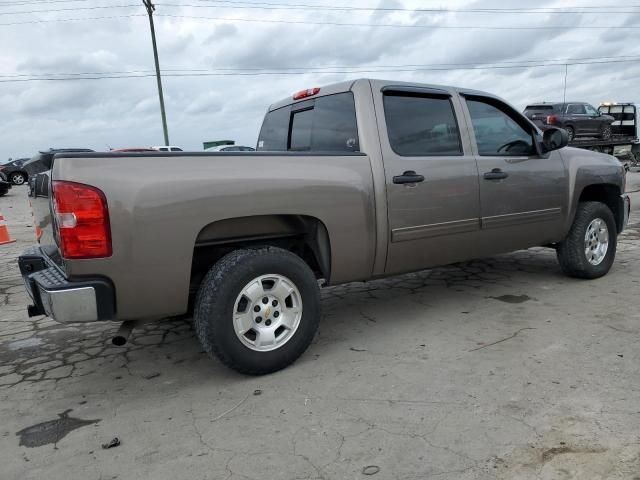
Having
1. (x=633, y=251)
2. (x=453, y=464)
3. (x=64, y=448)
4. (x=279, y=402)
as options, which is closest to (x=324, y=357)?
(x=279, y=402)

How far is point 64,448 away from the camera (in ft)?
8.30

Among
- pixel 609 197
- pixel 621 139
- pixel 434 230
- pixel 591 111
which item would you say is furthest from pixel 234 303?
pixel 621 139

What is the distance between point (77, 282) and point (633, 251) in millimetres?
6573

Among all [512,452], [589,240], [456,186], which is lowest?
[512,452]

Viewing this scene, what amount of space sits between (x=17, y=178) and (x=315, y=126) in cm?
2654

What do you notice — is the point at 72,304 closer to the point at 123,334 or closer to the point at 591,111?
the point at 123,334

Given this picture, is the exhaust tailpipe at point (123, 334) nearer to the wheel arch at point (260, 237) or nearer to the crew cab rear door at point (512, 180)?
the wheel arch at point (260, 237)

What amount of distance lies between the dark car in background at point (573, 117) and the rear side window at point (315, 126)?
16.4 meters

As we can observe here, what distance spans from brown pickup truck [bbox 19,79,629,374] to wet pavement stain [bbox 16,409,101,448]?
23.4 inches

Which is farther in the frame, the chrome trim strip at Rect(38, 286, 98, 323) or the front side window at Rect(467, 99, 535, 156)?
the front side window at Rect(467, 99, 535, 156)

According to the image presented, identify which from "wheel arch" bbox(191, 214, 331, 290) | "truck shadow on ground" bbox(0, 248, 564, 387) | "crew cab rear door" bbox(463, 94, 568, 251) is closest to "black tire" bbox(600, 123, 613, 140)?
"truck shadow on ground" bbox(0, 248, 564, 387)

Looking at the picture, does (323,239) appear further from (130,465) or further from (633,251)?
(633,251)

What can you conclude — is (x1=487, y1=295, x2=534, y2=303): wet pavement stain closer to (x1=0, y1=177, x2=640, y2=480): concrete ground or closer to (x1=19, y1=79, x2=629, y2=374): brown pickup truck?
(x1=0, y1=177, x2=640, y2=480): concrete ground

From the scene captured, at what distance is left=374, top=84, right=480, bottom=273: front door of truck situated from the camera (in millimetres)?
3678
